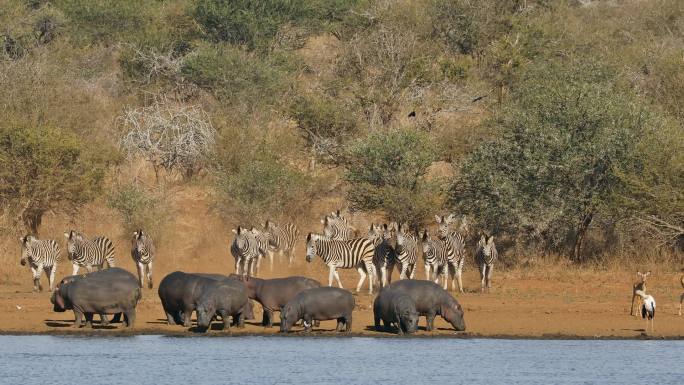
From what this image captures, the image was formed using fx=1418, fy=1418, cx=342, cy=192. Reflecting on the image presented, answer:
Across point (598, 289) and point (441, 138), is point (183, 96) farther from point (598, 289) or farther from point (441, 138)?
point (598, 289)

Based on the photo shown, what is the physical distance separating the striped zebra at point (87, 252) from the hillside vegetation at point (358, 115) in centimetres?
395

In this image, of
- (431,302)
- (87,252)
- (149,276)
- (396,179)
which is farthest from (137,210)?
(431,302)

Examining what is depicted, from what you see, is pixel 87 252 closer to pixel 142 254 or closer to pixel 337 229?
pixel 142 254

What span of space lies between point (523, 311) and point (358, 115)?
19814mm

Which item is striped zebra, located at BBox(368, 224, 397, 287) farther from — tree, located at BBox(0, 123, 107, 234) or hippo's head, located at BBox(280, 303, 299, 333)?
tree, located at BBox(0, 123, 107, 234)

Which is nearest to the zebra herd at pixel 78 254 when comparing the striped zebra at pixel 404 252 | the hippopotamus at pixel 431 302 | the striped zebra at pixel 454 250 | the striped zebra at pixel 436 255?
the striped zebra at pixel 404 252

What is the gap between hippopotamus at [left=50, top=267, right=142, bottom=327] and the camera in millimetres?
24438

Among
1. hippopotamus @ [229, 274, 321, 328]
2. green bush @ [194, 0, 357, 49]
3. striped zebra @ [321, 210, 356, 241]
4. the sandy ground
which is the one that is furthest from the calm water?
green bush @ [194, 0, 357, 49]

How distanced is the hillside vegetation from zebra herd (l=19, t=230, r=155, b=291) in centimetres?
402

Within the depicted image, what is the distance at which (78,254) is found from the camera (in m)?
33.1

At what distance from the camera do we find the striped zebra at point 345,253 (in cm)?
3170

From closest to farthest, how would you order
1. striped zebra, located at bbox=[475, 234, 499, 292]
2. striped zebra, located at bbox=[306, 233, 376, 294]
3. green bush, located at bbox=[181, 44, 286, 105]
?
1. striped zebra, located at bbox=[306, 233, 376, 294]
2. striped zebra, located at bbox=[475, 234, 499, 292]
3. green bush, located at bbox=[181, 44, 286, 105]

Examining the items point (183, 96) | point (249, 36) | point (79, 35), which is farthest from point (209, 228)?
point (79, 35)

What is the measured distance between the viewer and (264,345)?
2339cm
